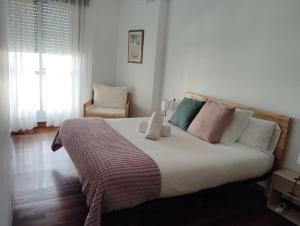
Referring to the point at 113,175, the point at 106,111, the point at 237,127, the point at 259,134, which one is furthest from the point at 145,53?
the point at 113,175

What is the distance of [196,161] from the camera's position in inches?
84.8

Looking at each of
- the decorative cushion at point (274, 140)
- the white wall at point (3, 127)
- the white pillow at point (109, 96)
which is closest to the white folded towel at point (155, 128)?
the decorative cushion at point (274, 140)

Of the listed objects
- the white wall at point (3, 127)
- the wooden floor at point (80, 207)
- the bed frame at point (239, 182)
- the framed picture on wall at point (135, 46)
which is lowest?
the wooden floor at point (80, 207)

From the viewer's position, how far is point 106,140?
7.91ft

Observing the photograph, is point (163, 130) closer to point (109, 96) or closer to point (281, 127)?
point (281, 127)

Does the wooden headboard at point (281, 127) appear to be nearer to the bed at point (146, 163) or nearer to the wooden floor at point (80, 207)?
the bed at point (146, 163)

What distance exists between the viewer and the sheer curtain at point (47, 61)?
13.1 feet

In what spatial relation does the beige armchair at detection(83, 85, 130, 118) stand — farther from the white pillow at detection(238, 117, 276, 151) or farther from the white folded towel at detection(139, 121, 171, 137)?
the white pillow at detection(238, 117, 276, 151)

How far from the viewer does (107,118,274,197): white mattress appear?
201cm

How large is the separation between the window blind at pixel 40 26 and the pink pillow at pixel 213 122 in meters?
2.84

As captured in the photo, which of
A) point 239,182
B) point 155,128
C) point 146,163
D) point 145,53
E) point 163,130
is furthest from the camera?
point 145,53

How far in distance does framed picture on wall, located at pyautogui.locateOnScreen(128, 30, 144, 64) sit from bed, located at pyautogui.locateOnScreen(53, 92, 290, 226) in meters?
1.96

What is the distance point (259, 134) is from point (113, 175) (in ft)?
5.46

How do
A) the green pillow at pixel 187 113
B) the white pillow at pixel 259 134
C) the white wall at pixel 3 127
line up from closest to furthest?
the white wall at pixel 3 127 < the white pillow at pixel 259 134 < the green pillow at pixel 187 113
